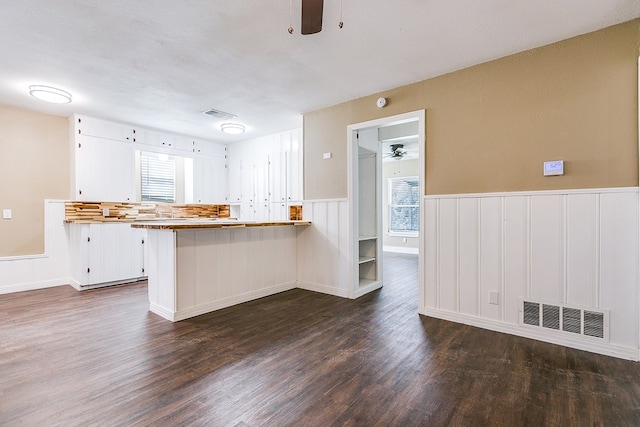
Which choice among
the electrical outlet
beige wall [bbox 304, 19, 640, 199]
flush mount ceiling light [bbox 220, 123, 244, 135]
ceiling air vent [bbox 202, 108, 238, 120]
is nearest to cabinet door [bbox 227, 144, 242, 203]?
flush mount ceiling light [bbox 220, 123, 244, 135]

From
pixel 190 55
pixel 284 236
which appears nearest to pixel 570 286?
pixel 284 236

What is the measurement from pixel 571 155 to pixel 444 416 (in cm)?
235

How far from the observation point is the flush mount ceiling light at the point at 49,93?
366cm

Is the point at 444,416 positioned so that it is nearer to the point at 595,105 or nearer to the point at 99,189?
the point at 595,105

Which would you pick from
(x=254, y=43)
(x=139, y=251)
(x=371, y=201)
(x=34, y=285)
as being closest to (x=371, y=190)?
(x=371, y=201)

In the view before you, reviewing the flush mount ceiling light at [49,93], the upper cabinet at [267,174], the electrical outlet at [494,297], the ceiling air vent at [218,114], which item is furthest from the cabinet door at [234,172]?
the electrical outlet at [494,297]

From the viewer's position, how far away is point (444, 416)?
1730 mm

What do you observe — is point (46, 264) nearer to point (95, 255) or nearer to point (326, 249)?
point (95, 255)

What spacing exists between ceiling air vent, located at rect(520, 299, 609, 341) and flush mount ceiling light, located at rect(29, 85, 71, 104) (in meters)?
5.58

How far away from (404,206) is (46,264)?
8.15 meters

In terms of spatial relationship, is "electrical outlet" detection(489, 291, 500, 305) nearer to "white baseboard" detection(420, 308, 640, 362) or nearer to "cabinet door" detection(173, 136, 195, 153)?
"white baseboard" detection(420, 308, 640, 362)

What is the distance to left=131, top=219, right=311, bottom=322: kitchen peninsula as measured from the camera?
3.28 m

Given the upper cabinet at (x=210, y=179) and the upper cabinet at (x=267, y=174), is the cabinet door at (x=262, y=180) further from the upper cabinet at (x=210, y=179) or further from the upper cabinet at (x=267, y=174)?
the upper cabinet at (x=210, y=179)

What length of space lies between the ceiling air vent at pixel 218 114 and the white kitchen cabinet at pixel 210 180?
175 cm
